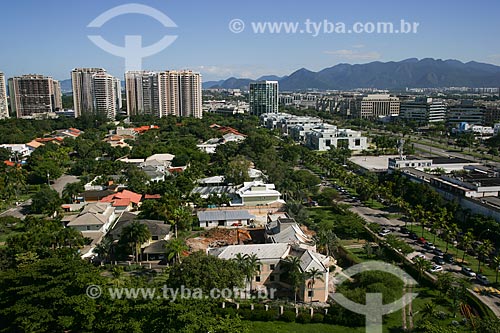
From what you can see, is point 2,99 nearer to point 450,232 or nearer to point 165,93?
point 165,93

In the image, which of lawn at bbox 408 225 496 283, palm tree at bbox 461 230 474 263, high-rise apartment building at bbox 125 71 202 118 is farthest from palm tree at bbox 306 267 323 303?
high-rise apartment building at bbox 125 71 202 118

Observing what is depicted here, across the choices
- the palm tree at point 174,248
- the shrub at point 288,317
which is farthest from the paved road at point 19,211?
the shrub at point 288,317

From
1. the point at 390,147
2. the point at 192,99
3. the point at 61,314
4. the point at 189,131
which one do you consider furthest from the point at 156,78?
the point at 61,314

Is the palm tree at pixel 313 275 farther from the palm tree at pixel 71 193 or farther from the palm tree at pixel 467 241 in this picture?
the palm tree at pixel 71 193

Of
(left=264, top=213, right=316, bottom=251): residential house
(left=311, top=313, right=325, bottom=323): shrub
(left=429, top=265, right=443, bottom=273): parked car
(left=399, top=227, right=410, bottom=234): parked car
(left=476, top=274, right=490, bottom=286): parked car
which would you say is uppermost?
(left=264, top=213, right=316, bottom=251): residential house

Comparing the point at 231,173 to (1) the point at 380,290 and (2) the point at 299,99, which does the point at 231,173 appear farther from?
(2) the point at 299,99

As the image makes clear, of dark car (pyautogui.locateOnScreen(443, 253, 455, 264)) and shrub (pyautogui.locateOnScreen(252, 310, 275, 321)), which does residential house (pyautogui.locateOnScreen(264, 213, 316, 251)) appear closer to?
shrub (pyautogui.locateOnScreen(252, 310, 275, 321))

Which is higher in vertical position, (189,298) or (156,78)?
(156,78)
